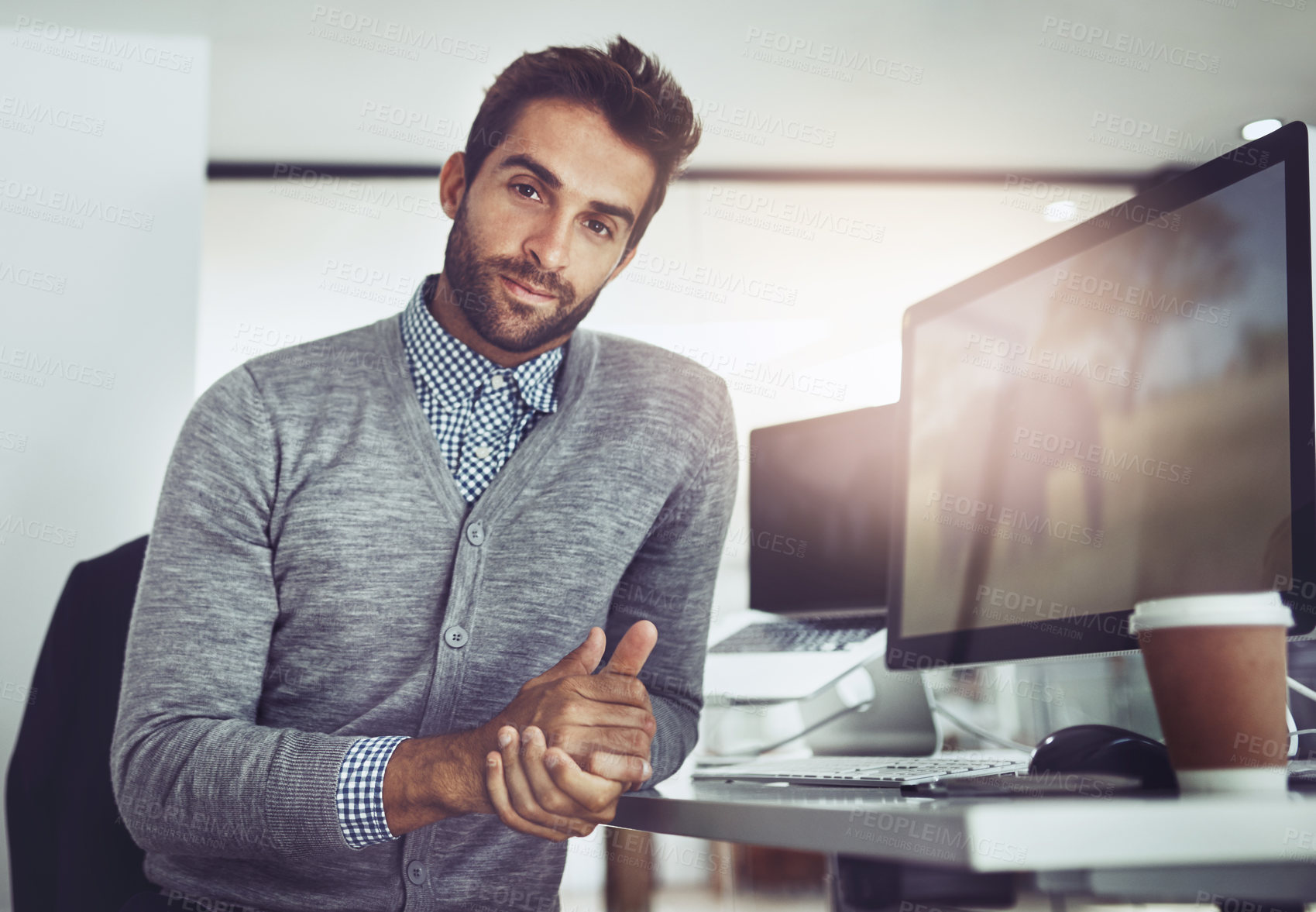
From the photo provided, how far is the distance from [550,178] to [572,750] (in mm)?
945

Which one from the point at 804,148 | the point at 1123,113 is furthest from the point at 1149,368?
the point at 1123,113

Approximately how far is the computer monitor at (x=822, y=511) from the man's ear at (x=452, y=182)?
69cm

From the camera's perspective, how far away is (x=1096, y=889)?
1.46ft

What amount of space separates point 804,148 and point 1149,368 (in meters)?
2.67

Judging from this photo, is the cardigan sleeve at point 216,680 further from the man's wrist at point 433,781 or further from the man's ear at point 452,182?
the man's ear at point 452,182

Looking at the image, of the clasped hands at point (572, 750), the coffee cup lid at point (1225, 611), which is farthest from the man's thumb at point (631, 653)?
the coffee cup lid at point (1225, 611)

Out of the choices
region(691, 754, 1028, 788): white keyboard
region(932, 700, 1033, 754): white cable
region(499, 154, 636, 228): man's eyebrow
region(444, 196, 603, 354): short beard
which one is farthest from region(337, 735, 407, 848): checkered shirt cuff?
region(499, 154, 636, 228): man's eyebrow

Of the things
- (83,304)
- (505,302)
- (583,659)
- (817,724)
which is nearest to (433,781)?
(583,659)

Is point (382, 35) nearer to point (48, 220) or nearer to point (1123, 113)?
point (48, 220)

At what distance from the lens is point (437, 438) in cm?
129

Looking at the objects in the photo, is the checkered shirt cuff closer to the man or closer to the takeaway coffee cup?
the man

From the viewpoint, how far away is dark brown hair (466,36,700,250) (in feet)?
4.88

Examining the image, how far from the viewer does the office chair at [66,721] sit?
128 centimetres

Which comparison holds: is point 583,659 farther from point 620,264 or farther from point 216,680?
point 620,264
